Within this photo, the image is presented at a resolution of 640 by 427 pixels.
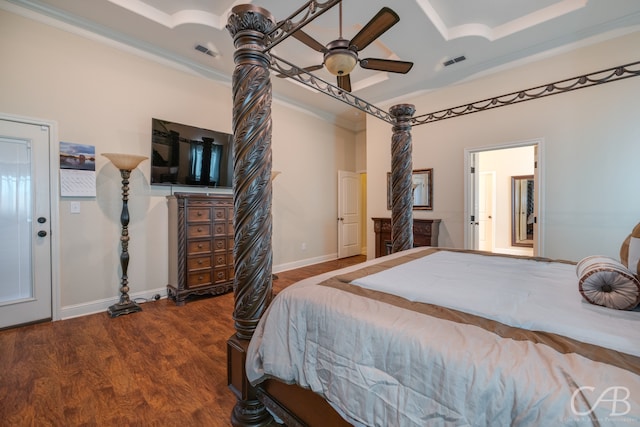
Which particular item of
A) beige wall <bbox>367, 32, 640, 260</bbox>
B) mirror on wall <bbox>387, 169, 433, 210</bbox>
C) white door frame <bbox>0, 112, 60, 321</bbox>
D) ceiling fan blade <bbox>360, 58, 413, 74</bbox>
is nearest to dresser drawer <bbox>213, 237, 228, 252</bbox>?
white door frame <bbox>0, 112, 60, 321</bbox>

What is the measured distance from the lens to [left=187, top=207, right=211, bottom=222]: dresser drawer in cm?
333

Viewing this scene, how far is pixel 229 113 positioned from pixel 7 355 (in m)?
3.49

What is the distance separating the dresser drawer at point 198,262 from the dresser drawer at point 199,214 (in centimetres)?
48

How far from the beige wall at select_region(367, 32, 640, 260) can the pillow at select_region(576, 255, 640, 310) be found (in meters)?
2.85

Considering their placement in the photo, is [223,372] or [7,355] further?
[7,355]

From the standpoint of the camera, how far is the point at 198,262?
3391 mm

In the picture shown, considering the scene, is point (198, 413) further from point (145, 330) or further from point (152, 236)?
point (152, 236)

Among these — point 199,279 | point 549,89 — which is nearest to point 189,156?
point 199,279

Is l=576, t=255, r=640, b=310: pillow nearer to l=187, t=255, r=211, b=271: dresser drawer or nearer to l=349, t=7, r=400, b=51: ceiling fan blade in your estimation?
l=349, t=7, r=400, b=51: ceiling fan blade

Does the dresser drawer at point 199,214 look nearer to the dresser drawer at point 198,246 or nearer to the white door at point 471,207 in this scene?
the dresser drawer at point 198,246

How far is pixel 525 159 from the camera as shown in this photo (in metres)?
6.07

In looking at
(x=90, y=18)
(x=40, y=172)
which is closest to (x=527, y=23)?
(x=90, y=18)

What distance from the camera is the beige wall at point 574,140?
3.02 m

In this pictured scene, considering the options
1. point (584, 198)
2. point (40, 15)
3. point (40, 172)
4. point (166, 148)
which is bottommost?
point (584, 198)
